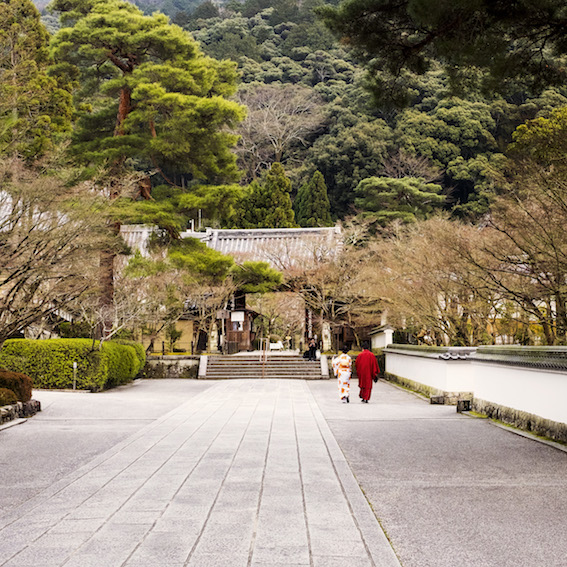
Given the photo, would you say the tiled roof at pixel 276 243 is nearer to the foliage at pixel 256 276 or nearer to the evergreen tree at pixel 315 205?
the foliage at pixel 256 276

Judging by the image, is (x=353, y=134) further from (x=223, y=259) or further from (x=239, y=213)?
(x=223, y=259)

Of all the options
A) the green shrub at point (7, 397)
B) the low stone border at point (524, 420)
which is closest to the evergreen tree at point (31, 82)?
the green shrub at point (7, 397)

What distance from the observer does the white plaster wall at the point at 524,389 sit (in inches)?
362

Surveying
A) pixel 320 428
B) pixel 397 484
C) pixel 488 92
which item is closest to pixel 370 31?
pixel 488 92

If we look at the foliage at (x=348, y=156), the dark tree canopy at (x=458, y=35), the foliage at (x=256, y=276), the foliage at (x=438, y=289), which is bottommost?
the foliage at (x=438, y=289)

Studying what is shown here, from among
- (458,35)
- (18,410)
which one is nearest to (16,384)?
(18,410)

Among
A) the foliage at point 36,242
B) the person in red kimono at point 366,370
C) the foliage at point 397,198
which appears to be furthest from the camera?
the foliage at point 397,198

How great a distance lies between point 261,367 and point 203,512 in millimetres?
22993

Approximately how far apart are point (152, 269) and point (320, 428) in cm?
1414

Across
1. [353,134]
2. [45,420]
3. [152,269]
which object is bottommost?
[45,420]

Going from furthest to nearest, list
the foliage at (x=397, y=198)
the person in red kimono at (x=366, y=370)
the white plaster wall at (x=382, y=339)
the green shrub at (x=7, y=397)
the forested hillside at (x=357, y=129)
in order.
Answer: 1. the forested hillside at (x=357, y=129)
2. the foliage at (x=397, y=198)
3. the white plaster wall at (x=382, y=339)
4. the person in red kimono at (x=366, y=370)
5. the green shrub at (x=7, y=397)

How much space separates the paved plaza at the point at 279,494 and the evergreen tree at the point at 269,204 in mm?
32276

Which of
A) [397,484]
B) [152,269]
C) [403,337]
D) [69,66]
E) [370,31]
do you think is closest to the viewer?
[397,484]

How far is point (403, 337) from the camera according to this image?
1130 inches
